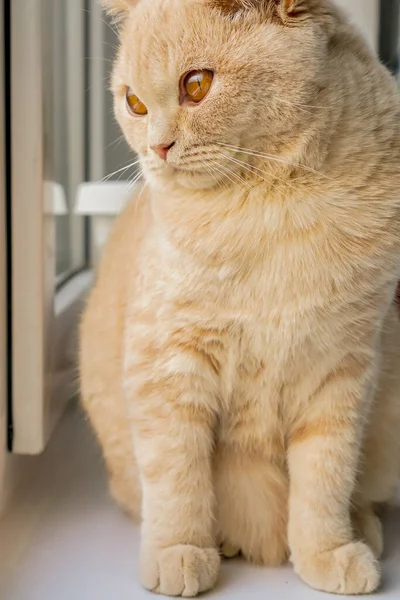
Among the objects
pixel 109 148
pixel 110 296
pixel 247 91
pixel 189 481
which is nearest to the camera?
pixel 247 91

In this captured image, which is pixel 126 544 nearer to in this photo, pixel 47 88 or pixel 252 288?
pixel 252 288

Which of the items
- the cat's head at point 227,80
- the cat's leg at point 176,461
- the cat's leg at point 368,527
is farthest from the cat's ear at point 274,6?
the cat's leg at point 368,527

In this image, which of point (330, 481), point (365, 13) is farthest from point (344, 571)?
point (365, 13)

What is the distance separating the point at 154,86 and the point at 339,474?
1.88 feet

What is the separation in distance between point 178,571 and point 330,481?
0.78 feet

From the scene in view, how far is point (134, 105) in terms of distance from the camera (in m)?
1.06

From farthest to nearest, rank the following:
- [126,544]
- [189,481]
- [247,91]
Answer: [126,544], [189,481], [247,91]

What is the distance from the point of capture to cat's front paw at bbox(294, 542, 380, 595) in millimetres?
1021

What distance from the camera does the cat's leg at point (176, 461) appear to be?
1.03 meters

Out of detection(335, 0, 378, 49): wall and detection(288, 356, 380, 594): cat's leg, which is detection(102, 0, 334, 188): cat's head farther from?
detection(335, 0, 378, 49): wall

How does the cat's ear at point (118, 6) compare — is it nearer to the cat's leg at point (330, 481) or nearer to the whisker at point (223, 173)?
the whisker at point (223, 173)

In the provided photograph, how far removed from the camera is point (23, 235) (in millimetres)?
1180

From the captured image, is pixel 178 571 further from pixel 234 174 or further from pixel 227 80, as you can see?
pixel 227 80

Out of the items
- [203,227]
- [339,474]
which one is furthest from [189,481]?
[203,227]
